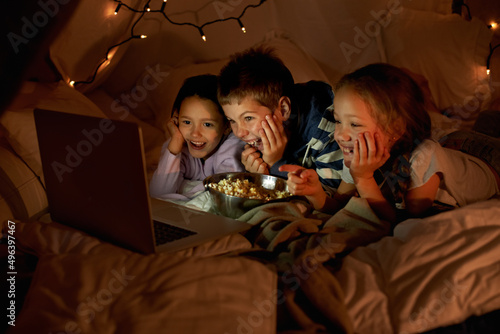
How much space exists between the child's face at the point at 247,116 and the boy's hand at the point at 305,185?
0.71 ft

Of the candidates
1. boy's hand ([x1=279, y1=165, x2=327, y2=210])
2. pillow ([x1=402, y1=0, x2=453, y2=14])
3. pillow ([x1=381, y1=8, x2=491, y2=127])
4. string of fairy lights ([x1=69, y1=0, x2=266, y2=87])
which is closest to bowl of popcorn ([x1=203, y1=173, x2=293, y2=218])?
boy's hand ([x1=279, y1=165, x2=327, y2=210])

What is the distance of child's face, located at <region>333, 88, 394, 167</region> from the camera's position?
1226mm

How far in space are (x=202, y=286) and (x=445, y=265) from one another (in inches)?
17.7

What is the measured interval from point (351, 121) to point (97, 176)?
665 millimetres

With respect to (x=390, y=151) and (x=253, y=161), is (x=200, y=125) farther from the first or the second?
(x=390, y=151)

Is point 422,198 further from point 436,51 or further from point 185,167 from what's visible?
point 436,51

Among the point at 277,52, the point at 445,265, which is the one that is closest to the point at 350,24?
the point at 277,52

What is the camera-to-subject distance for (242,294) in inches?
30.7

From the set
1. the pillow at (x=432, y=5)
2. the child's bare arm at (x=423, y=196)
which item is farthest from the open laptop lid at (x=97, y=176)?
the pillow at (x=432, y=5)

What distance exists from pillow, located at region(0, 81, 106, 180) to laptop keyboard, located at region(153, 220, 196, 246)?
51 centimetres

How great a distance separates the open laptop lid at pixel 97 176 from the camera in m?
0.84

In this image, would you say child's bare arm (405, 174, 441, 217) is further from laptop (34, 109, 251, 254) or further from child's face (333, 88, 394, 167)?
laptop (34, 109, 251, 254)

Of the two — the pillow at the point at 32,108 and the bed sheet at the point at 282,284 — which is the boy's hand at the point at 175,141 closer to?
the pillow at the point at 32,108

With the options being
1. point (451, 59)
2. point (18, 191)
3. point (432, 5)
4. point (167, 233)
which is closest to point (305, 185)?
point (167, 233)
